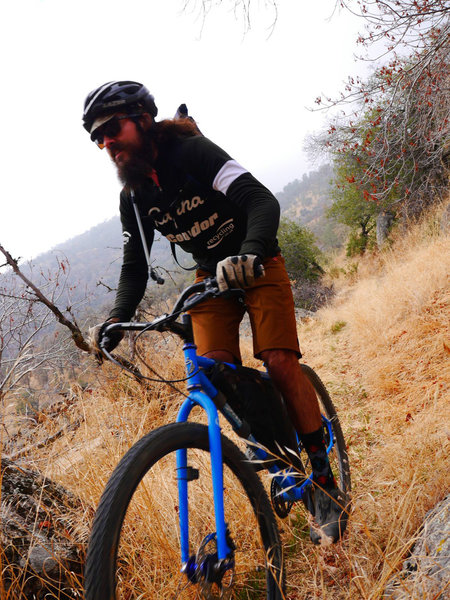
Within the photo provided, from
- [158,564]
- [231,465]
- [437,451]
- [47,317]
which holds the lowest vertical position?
[437,451]

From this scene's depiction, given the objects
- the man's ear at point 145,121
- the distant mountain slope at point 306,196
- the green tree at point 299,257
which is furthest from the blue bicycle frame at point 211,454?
the distant mountain slope at point 306,196

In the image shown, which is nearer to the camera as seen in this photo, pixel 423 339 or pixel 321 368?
pixel 423 339

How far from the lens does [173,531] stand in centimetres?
178

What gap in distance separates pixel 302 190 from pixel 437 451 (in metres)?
131

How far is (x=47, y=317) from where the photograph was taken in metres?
5.02

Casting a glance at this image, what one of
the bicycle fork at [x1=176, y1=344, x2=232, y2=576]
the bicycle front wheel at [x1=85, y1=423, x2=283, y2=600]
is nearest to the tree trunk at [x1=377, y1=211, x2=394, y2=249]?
the bicycle front wheel at [x1=85, y1=423, x2=283, y2=600]

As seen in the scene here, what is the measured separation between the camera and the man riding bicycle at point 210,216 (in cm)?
175

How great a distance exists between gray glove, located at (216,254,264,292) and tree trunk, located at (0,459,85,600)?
3.86 feet

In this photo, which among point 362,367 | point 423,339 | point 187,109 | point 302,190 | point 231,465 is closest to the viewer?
point 231,465

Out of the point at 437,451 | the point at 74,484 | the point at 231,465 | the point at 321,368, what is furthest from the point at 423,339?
the point at 74,484

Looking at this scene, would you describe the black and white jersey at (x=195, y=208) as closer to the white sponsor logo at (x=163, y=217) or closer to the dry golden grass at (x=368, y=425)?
the white sponsor logo at (x=163, y=217)

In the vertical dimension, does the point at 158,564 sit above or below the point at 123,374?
below

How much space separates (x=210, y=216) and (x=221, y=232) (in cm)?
10

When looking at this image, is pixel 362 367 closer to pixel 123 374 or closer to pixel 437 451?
pixel 437 451
